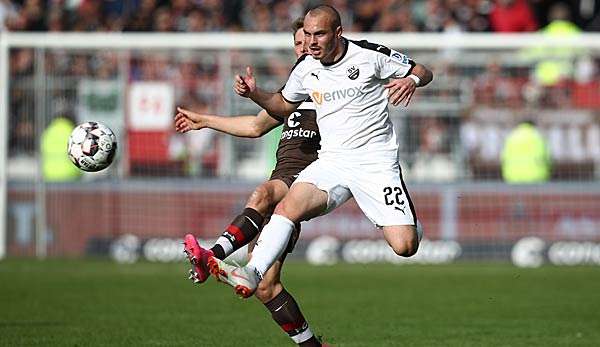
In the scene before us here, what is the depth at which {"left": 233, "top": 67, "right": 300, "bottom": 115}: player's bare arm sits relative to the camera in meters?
9.88

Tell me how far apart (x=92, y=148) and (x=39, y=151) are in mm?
11668

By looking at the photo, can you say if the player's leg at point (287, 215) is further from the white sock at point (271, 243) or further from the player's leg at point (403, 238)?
the player's leg at point (403, 238)

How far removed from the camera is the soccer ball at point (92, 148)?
1097 cm

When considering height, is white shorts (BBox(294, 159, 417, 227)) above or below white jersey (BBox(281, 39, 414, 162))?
below

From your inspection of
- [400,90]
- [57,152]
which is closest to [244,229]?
[400,90]

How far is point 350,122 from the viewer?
10.1 metres

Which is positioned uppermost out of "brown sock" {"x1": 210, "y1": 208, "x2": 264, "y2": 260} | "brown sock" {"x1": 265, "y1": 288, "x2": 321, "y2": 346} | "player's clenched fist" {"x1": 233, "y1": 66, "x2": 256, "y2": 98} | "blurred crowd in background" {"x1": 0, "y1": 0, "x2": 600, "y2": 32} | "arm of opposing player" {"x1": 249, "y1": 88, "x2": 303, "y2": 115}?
"blurred crowd in background" {"x1": 0, "y1": 0, "x2": 600, "y2": 32}

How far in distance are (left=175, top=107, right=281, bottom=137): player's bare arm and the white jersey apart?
0.65m

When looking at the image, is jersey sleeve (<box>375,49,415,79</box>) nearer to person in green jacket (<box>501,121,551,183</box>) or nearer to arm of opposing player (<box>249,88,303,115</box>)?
arm of opposing player (<box>249,88,303,115</box>)

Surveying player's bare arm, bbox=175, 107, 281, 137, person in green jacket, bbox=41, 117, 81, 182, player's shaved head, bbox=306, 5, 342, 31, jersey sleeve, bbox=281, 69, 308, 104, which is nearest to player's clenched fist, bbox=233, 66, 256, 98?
jersey sleeve, bbox=281, 69, 308, 104

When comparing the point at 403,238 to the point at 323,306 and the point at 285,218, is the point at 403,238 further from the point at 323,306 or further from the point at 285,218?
the point at 323,306

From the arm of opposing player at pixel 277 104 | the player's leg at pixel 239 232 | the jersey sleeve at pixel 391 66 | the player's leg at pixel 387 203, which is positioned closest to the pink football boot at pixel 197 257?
the player's leg at pixel 239 232

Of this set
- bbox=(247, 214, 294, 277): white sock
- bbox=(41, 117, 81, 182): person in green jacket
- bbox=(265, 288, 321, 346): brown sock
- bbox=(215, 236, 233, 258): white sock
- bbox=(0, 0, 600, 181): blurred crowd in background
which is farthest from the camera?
bbox=(41, 117, 81, 182): person in green jacket

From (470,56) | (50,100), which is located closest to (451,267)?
(470,56)
